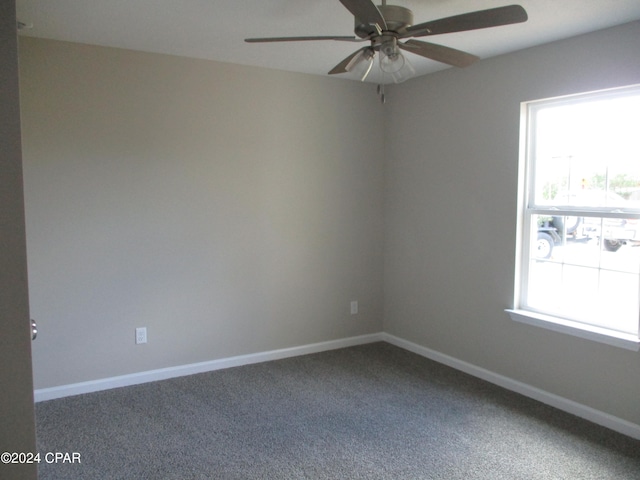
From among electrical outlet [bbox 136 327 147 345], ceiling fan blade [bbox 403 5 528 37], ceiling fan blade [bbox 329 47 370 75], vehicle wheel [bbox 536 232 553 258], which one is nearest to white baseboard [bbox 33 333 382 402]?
electrical outlet [bbox 136 327 147 345]

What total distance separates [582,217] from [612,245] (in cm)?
25

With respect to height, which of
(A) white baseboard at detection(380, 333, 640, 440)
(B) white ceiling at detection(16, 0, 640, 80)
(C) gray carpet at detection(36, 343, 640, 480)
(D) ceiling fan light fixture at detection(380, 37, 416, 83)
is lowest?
(C) gray carpet at detection(36, 343, 640, 480)

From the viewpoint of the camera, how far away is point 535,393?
3.41 m

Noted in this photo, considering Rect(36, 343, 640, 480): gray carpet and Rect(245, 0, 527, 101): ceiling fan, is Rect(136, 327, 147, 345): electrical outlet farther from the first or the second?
Rect(245, 0, 527, 101): ceiling fan

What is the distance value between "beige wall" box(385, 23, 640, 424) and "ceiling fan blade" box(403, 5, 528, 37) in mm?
1375

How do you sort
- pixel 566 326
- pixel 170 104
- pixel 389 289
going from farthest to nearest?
1. pixel 389 289
2. pixel 170 104
3. pixel 566 326

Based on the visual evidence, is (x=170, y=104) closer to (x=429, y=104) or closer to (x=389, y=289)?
(x=429, y=104)

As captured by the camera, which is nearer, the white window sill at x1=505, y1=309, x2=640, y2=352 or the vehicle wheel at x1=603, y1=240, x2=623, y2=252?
the white window sill at x1=505, y1=309, x2=640, y2=352

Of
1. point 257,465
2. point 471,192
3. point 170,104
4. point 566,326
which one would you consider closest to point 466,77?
point 471,192

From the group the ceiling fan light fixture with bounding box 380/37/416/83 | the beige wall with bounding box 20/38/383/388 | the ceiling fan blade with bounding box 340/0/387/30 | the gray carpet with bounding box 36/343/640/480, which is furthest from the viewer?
the beige wall with bounding box 20/38/383/388

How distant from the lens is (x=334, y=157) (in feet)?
14.4

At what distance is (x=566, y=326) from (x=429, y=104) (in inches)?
79.1

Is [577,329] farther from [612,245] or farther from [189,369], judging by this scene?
[189,369]

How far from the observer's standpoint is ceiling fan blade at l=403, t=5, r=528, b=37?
1.87 meters
